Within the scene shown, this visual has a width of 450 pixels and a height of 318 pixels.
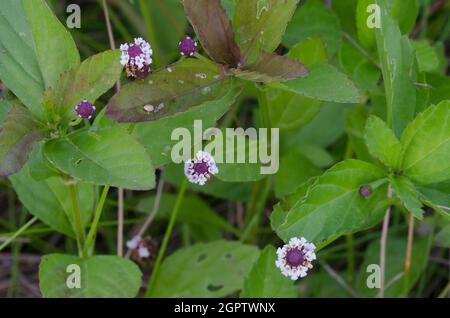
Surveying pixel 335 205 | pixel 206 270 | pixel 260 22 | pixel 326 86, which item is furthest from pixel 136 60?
pixel 206 270

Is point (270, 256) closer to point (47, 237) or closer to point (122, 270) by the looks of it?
point (122, 270)

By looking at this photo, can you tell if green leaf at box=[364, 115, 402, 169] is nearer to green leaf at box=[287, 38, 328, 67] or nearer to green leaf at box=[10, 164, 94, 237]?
green leaf at box=[287, 38, 328, 67]

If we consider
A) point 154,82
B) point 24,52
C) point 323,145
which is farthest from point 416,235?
point 24,52

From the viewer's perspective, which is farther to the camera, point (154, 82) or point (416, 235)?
point (416, 235)

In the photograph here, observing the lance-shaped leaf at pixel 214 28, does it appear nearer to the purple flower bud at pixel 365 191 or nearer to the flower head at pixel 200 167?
the flower head at pixel 200 167

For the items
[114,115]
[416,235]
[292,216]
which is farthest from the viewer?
[416,235]

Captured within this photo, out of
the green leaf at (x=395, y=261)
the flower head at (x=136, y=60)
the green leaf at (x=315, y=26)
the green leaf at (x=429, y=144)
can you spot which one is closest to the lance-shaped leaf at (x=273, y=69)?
the flower head at (x=136, y=60)
